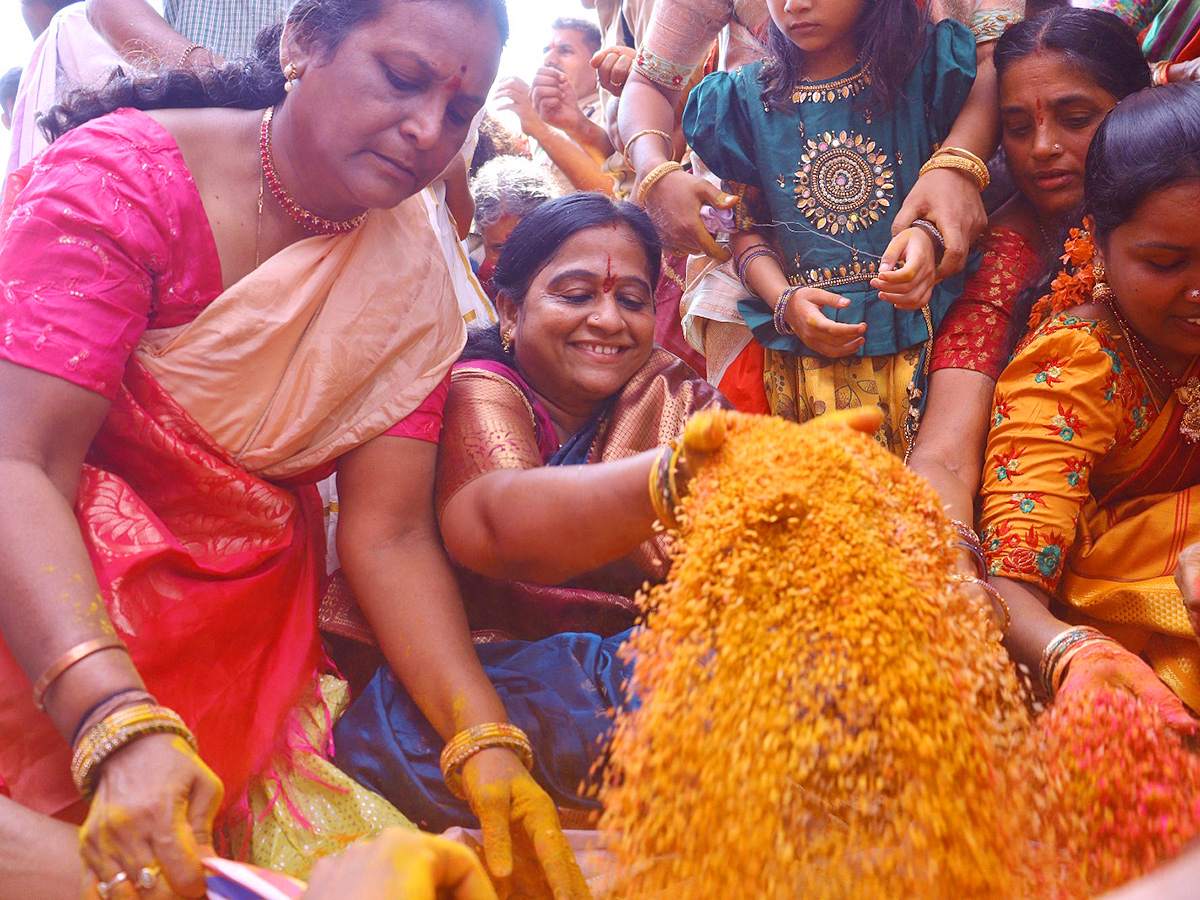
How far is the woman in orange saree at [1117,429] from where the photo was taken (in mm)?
1846

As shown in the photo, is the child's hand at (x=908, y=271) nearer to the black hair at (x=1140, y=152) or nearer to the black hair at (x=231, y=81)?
the black hair at (x=1140, y=152)

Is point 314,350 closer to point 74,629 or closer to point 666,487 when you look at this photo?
point 74,629

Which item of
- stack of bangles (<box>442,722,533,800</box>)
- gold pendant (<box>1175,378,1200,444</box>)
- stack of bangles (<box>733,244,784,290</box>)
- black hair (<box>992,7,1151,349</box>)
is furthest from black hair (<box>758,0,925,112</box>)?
stack of bangles (<box>442,722,533,800</box>)

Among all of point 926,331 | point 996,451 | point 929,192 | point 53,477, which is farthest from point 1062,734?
point 53,477

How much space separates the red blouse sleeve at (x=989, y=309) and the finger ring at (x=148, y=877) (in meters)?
1.90

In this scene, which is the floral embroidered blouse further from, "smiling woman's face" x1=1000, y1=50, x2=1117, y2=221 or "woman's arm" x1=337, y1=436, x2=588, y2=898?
"woman's arm" x1=337, y1=436, x2=588, y2=898

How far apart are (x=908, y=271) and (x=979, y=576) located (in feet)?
2.11

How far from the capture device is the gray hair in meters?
3.69

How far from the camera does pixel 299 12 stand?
182 centimetres

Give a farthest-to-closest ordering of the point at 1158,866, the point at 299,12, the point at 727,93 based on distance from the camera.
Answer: the point at 727,93, the point at 299,12, the point at 1158,866

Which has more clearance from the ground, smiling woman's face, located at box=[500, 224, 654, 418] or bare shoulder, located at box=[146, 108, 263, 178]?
bare shoulder, located at box=[146, 108, 263, 178]

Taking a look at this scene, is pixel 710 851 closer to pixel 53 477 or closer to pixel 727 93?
pixel 53 477

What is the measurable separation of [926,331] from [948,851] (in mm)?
1491

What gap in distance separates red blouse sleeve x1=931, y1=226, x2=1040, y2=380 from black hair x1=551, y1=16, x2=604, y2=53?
9.60 feet
